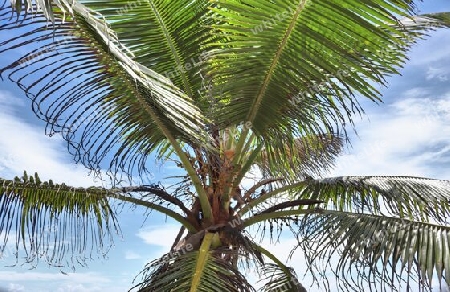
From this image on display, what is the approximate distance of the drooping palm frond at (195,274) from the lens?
342 centimetres

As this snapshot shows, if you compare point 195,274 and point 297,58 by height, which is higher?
point 297,58

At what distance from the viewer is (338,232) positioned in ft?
12.0

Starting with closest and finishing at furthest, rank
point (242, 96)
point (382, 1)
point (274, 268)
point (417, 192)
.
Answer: point (382, 1), point (242, 96), point (417, 192), point (274, 268)

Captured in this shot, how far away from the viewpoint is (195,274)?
11.3ft

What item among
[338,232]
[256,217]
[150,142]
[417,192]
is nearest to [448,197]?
[417,192]

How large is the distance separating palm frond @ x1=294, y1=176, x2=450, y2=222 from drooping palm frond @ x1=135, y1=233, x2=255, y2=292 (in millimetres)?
1107

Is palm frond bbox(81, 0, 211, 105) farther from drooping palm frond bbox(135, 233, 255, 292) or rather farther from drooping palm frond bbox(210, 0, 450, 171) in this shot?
drooping palm frond bbox(135, 233, 255, 292)

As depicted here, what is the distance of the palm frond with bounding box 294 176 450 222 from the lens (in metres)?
4.00

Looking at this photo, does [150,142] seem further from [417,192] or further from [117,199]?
[417,192]

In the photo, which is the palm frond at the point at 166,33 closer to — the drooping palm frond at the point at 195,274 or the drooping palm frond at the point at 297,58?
the drooping palm frond at the point at 297,58

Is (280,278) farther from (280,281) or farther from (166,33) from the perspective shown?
(166,33)

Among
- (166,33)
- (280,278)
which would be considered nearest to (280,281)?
(280,278)

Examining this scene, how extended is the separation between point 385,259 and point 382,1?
1.50 m

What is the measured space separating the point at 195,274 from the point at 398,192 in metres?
1.68
